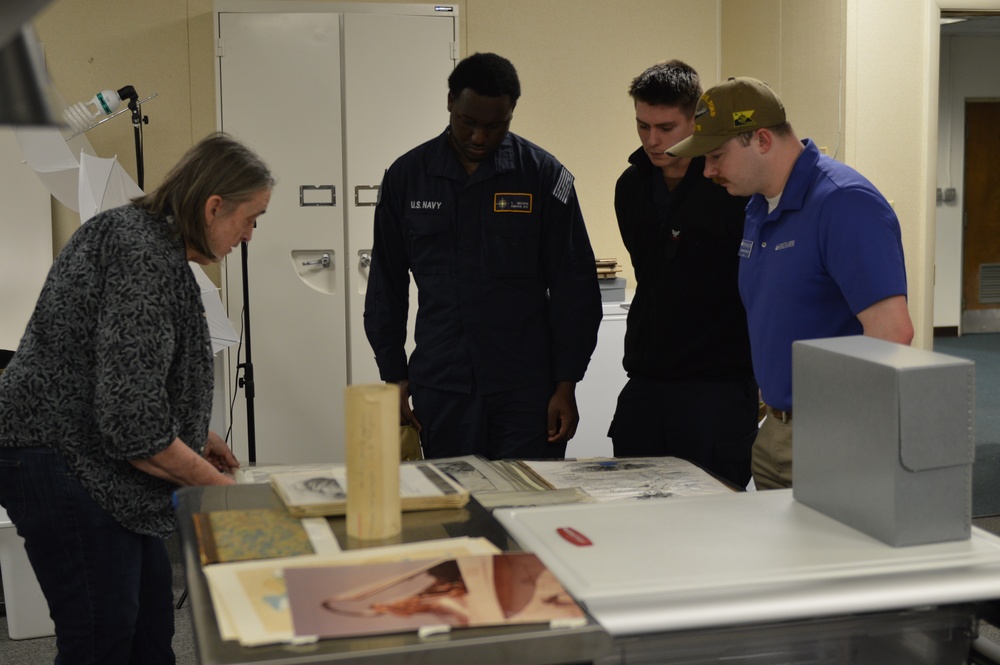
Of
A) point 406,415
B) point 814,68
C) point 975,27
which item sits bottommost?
point 406,415

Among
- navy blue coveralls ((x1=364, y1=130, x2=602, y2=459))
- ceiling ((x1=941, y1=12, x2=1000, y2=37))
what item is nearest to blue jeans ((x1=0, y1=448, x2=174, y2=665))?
navy blue coveralls ((x1=364, y1=130, x2=602, y2=459))

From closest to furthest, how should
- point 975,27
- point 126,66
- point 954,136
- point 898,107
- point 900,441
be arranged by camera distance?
point 900,441 < point 898,107 < point 126,66 < point 975,27 < point 954,136

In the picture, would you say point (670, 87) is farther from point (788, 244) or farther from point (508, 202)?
point (788, 244)

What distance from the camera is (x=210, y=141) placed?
5.83 feet

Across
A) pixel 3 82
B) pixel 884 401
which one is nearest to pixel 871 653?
pixel 884 401

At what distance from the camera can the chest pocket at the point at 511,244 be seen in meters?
2.46

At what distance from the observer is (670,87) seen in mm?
2393

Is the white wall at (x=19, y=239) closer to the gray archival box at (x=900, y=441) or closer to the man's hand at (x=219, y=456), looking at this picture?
the man's hand at (x=219, y=456)

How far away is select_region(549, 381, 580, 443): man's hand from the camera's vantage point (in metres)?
2.50

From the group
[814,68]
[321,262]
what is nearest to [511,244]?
[321,262]

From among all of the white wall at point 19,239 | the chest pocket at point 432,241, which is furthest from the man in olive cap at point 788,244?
the white wall at point 19,239

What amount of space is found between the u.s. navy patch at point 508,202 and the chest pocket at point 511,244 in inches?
0.6

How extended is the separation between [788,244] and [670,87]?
68 cm

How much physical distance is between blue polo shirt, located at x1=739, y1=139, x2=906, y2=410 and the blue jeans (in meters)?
1.21
